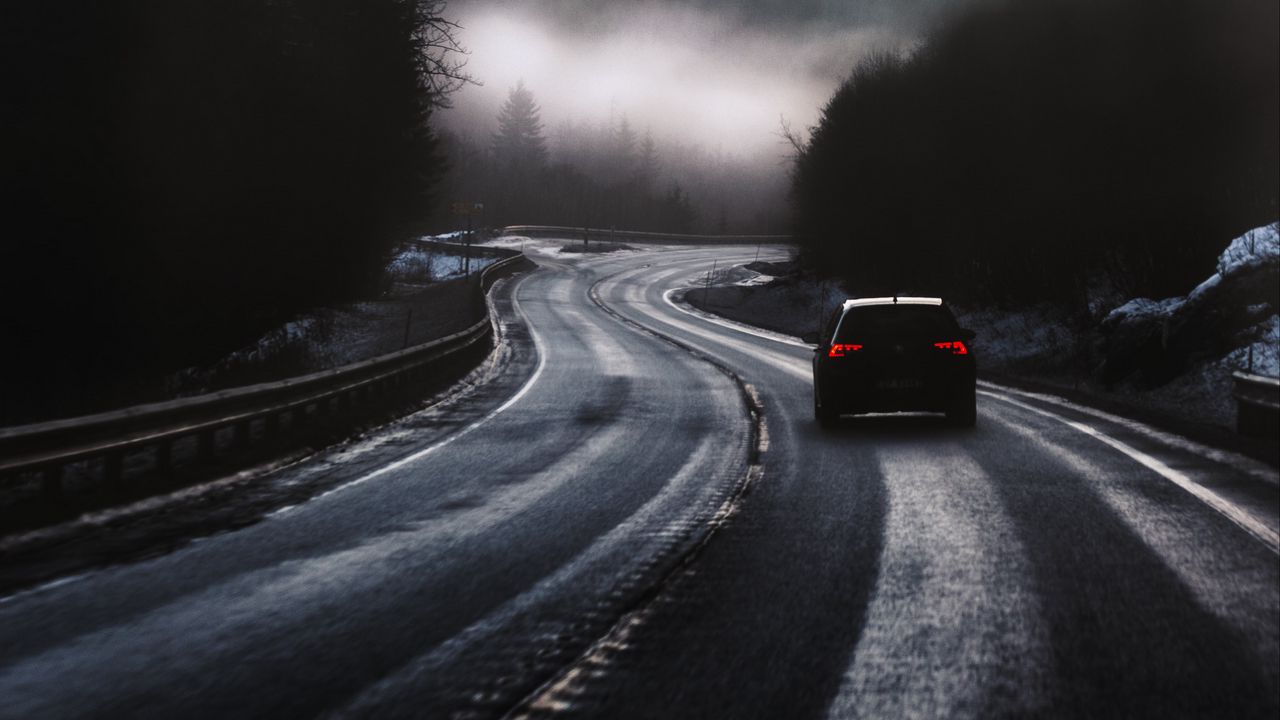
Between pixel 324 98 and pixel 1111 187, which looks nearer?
pixel 324 98

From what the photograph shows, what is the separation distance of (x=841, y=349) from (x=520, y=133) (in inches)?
5759

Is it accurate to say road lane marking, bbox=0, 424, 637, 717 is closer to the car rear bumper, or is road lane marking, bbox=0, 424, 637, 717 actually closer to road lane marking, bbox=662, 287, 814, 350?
the car rear bumper

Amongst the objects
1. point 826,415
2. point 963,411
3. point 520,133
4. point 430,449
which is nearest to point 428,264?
point 826,415

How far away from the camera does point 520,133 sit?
506ft

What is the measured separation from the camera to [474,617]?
4.75 meters

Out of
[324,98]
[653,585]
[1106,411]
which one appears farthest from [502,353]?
[653,585]

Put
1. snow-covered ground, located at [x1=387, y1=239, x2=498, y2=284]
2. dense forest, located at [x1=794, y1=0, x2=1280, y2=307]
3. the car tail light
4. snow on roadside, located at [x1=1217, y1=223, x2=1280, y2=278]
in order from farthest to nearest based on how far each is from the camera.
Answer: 1. snow-covered ground, located at [x1=387, y1=239, x2=498, y2=284]
2. dense forest, located at [x1=794, y1=0, x2=1280, y2=307]
3. snow on roadside, located at [x1=1217, y1=223, x2=1280, y2=278]
4. the car tail light

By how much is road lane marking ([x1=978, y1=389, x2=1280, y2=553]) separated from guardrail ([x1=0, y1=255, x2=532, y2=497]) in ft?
24.4

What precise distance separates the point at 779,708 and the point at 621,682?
598 mm

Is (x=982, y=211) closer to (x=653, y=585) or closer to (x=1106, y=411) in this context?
(x=1106, y=411)

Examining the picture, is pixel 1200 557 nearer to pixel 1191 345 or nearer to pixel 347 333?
pixel 1191 345

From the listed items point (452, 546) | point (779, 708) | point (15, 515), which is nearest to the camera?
point (779, 708)

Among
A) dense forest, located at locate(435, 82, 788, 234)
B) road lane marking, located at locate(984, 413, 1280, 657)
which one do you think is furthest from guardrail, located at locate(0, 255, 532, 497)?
dense forest, located at locate(435, 82, 788, 234)

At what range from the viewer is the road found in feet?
12.3
